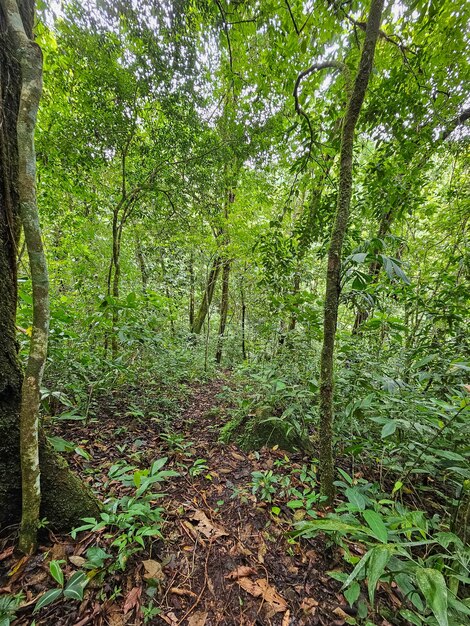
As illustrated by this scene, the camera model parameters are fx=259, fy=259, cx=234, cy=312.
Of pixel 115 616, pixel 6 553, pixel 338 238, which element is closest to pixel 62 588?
pixel 115 616

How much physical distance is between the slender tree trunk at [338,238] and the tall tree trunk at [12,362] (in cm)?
184

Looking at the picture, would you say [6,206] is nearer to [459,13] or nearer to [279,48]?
[279,48]

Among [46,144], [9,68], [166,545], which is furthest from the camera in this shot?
[46,144]

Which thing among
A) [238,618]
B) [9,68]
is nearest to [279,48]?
[9,68]

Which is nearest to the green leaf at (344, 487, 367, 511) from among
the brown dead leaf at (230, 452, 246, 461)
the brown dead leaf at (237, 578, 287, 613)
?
the brown dead leaf at (237, 578, 287, 613)

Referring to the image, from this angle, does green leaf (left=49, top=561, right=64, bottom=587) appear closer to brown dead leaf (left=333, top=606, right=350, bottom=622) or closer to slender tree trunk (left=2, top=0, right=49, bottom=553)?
slender tree trunk (left=2, top=0, right=49, bottom=553)

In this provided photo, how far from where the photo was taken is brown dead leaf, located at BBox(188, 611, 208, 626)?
1548 mm

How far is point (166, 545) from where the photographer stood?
76.1 inches

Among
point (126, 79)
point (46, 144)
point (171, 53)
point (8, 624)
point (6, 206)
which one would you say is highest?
point (171, 53)

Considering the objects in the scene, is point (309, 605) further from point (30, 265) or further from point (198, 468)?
point (30, 265)

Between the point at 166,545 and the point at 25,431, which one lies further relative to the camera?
the point at 166,545

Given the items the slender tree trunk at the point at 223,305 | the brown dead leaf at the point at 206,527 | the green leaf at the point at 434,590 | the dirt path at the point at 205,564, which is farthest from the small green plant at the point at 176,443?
the slender tree trunk at the point at 223,305

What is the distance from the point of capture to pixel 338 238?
6.75 feet

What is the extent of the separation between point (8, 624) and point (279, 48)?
548 centimetres
